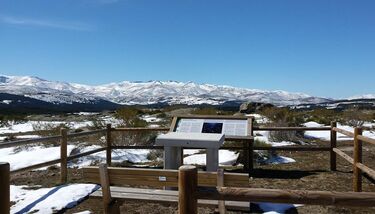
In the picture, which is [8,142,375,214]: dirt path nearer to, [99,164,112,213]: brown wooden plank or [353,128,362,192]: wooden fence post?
[353,128,362,192]: wooden fence post

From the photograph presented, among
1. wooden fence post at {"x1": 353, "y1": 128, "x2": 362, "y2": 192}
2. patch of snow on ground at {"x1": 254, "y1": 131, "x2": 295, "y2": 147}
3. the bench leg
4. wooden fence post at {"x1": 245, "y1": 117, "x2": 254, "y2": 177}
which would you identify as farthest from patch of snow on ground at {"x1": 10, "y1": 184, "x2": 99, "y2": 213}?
patch of snow on ground at {"x1": 254, "y1": 131, "x2": 295, "y2": 147}

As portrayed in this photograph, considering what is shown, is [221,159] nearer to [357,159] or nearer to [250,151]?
[250,151]

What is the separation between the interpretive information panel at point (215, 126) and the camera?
10234 mm

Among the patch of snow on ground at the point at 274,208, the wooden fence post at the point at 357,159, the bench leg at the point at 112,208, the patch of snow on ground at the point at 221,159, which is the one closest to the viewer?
Result: the bench leg at the point at 112,208

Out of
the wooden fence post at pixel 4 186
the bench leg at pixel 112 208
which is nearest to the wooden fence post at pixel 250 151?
the bench leg at pixel 112 208

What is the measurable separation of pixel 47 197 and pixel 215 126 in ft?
14.7

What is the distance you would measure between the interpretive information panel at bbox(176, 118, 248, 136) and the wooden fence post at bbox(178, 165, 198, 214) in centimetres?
723

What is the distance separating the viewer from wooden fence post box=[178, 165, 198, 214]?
2.94 meters

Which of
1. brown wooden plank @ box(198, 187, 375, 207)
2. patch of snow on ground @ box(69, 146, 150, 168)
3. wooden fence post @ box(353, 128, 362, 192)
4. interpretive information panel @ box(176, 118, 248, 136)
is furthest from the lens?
patch of snow on ground @ box(69, 146, 150, 168)

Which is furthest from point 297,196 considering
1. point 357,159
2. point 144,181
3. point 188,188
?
point 357,159

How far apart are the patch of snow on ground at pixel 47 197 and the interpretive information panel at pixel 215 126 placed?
298cm

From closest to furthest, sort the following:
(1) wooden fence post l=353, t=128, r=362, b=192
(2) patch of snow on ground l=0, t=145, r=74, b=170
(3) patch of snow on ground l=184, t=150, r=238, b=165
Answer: (1) wooden fence post l=353, t=128, r=362, b=192, (3) patch of snow on ground l=184, t=150, r=238, b=165, (2) patch of snow on ground l=0, t=145, r=74, b=170

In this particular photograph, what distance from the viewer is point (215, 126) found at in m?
10.4

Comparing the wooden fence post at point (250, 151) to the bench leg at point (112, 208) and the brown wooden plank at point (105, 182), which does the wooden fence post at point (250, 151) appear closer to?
the bench leg at point (112, 208)
